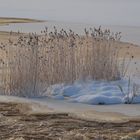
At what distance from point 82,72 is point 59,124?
4492 millimetres

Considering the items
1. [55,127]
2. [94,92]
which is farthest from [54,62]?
[55,127]

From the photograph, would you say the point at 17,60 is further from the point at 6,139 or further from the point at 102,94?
→ the point at 6,139

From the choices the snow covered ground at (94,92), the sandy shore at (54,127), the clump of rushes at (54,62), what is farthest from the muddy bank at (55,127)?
the clump of rushes at (54,62)

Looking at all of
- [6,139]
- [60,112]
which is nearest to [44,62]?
[60,112]

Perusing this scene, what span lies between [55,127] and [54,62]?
4598 mm

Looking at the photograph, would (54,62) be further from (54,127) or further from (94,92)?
(54,127)

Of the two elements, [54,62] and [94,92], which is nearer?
[94,92]

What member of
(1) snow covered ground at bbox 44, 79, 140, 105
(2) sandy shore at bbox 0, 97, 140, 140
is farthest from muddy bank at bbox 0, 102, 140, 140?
(1) snow covered ground at bbox 44, 79, 140, 105

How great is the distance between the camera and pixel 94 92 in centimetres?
1234

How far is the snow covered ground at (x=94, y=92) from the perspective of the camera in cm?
1166

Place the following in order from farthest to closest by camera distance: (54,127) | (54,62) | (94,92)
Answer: (54,62) < (94,92) < (54,127)

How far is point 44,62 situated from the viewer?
12.7 m

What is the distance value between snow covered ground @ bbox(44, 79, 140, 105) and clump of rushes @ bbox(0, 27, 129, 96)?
8.9 inches

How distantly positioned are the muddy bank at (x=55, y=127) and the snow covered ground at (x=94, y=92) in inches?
79.9
